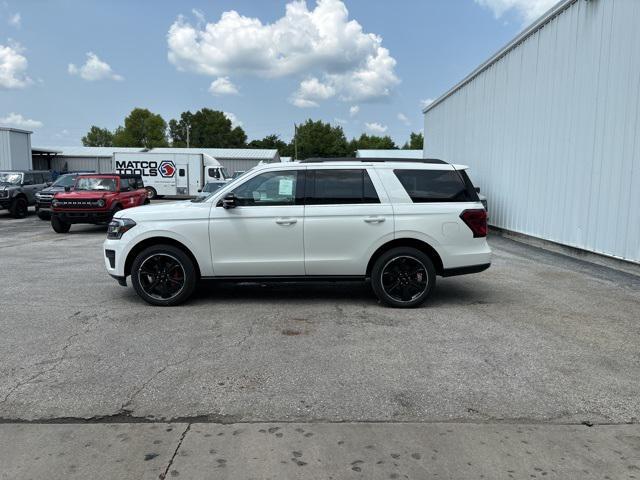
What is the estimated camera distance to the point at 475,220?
665 cm

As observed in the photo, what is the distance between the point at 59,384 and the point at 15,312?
9.00 feet

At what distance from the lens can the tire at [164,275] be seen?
661cm

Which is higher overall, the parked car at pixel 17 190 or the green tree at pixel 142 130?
Result: the green tree at pixel 142 130

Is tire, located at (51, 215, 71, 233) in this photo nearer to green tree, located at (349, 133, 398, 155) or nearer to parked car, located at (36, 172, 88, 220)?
parked car, located at (36, 172, 88, 220)

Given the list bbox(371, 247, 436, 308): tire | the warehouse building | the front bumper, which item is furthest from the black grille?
the warehouse building

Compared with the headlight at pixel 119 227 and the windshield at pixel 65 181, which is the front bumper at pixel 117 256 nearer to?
the headlight at pixel 119 227

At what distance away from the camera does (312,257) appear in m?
6.60

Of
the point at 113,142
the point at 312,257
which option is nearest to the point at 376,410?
the point at 312,257

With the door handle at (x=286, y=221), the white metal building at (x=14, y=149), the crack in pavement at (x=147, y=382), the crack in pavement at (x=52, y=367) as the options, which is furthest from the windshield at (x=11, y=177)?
the crack in pavement at (x=147, y=382)

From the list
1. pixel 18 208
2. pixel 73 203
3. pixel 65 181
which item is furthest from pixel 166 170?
pixel 73 203

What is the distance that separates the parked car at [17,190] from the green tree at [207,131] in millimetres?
97116

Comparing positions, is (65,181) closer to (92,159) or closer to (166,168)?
(166,168)

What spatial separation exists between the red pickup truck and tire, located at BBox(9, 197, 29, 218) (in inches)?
219

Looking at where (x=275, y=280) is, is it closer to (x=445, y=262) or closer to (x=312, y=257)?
(x=312, y=257)
